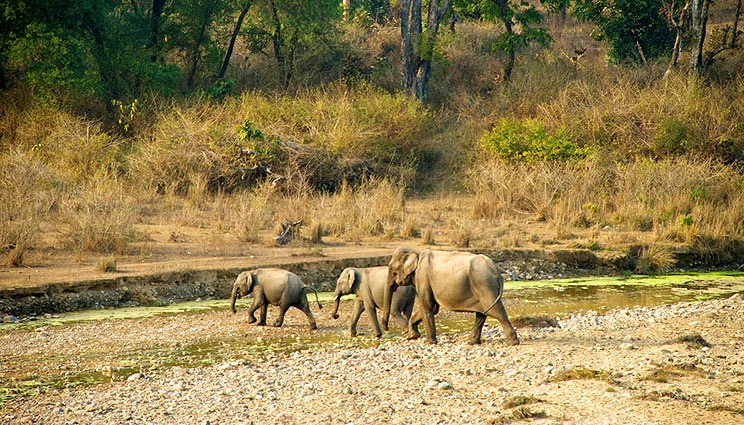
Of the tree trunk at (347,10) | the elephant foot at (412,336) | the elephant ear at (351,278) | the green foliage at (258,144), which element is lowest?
the elephant foot at (412,336)

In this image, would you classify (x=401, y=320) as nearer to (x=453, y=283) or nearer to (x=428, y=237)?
(x=453, y=283)

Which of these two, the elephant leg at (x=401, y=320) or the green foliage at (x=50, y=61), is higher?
the green foliage at (x=50, y=61)

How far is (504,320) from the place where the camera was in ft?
36.1

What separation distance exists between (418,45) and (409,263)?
66.4ft

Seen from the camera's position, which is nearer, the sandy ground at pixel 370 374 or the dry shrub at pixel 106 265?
the sandy ground at pixel 370 374

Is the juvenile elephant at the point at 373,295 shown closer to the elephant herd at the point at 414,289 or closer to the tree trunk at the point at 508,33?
the elephant herd at the point at 414,289

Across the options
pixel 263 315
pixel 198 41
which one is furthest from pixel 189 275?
pixel 198 41

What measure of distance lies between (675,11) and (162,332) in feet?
87.2

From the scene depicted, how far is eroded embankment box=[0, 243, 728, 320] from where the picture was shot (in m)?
14.2

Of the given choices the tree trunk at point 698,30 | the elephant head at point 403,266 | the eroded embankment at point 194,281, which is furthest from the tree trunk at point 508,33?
the elephant head at point 403,266

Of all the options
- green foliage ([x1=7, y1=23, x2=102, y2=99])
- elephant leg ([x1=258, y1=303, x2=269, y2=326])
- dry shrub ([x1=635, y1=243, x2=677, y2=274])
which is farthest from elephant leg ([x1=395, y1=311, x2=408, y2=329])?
green foliage ([x1=7, y1=23, x2=102, y2=99])

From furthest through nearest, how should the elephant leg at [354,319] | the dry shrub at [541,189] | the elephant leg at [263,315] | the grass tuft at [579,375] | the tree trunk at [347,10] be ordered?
the tree trunk at [347,10] → the dry shrub at [541,189] → the elephant leg at [263,315] → the elephant leg at [354,319] → the grass tuft at [579,375]

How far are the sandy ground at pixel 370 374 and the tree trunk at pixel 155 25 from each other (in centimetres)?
1840

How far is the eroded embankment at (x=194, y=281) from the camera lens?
14227 millimetres
